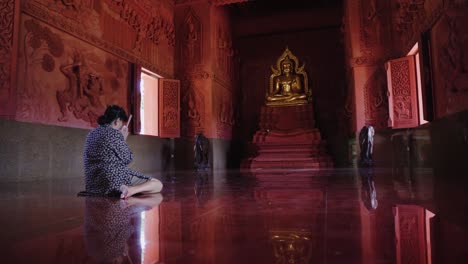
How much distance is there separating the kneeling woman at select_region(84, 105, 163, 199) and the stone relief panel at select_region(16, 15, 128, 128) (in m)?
2.89

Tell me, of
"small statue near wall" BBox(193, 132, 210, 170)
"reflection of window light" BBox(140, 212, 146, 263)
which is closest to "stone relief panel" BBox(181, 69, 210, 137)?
"small statue near wall" BBox(193, 132, 210, 170)

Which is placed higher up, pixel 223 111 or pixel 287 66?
pixel 287 66

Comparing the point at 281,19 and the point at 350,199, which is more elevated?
the point at 281,19

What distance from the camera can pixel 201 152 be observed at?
29.8ft

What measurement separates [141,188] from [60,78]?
3949mm

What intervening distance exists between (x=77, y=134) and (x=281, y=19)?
9036 mm

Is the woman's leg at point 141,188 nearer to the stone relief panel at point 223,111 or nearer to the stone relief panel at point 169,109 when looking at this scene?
the stone relief panel at point 169,109

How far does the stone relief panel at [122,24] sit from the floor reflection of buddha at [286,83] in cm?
405

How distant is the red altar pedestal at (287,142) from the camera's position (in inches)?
374

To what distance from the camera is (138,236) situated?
149cm

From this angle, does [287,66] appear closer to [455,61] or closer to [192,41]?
[192,41]

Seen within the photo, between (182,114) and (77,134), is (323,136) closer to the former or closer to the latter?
(182,114)

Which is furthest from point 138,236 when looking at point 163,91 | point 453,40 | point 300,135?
point 300,135

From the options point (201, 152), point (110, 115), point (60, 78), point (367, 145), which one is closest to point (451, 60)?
point (367, 145)
